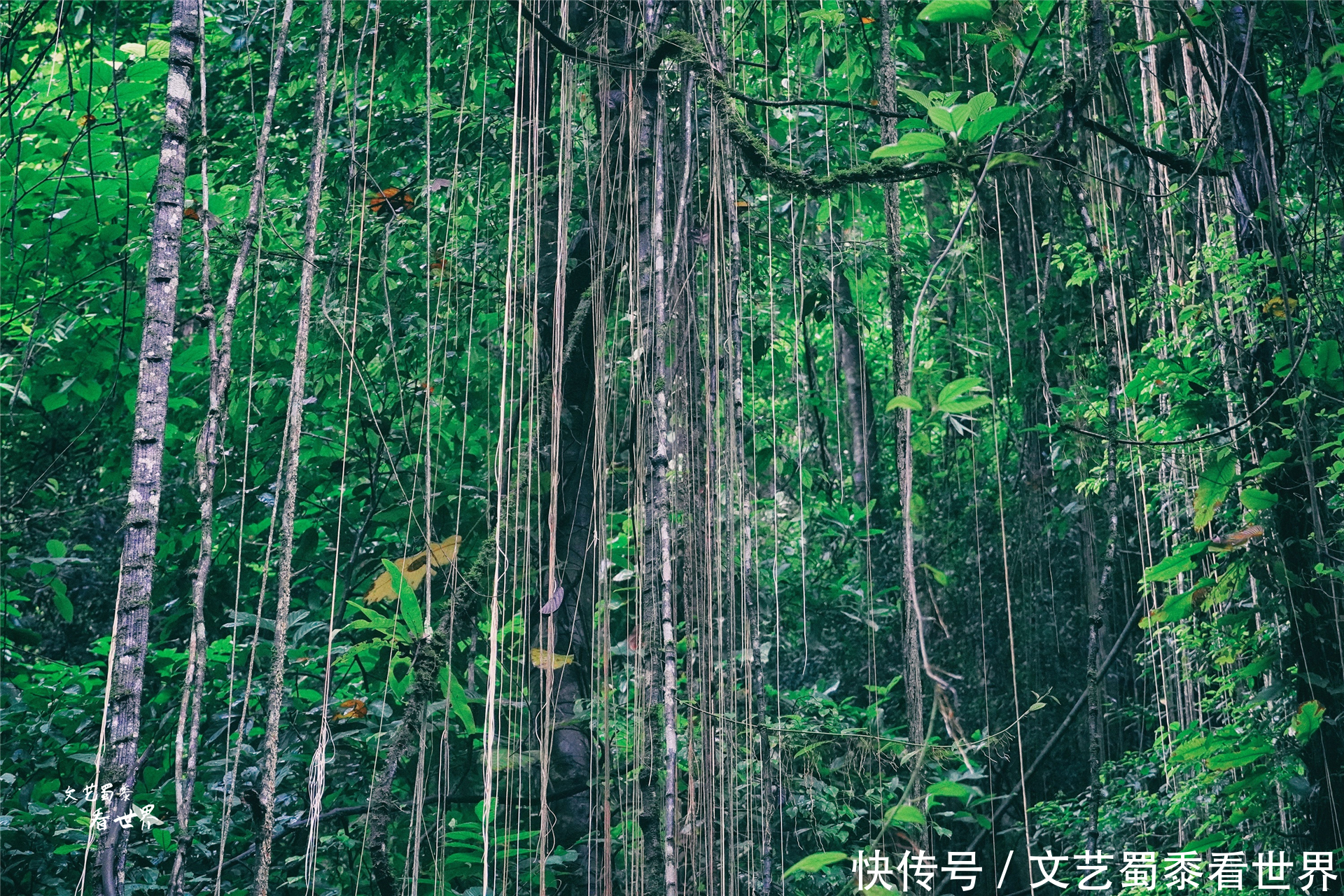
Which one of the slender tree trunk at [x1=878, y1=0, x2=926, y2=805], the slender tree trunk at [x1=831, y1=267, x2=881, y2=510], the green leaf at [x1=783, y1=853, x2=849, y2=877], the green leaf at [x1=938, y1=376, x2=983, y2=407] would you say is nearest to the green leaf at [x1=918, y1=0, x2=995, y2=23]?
the slender tree trunk at [x1=878, y1=0, x2=926, y2=805]

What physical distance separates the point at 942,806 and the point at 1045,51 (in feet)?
8.26

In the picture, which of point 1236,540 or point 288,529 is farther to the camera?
point 1236,540

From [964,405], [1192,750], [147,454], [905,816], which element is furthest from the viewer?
[1192,750]

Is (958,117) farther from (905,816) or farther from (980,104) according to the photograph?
(905,816)

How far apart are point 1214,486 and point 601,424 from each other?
115cm

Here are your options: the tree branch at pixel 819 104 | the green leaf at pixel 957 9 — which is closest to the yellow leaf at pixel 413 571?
the tree branch at pixel 819 104

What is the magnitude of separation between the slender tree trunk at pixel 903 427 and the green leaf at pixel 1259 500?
65cm

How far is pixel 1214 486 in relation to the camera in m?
1.92

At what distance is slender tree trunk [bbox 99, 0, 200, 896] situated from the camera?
108 centimetres

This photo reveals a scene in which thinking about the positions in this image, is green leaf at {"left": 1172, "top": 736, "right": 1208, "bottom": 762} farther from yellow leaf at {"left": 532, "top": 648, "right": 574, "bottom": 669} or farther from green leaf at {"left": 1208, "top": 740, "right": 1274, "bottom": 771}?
yellow leaf at {"left": 532, "top": 648, "right": 574, "bottom": 669}

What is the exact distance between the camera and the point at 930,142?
1.29 metres

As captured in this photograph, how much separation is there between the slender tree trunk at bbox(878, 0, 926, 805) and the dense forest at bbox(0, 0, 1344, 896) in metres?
0.02

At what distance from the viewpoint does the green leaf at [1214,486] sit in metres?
1.90

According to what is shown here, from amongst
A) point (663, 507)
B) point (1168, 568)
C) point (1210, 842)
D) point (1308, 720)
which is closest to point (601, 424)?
point (663, 507)
